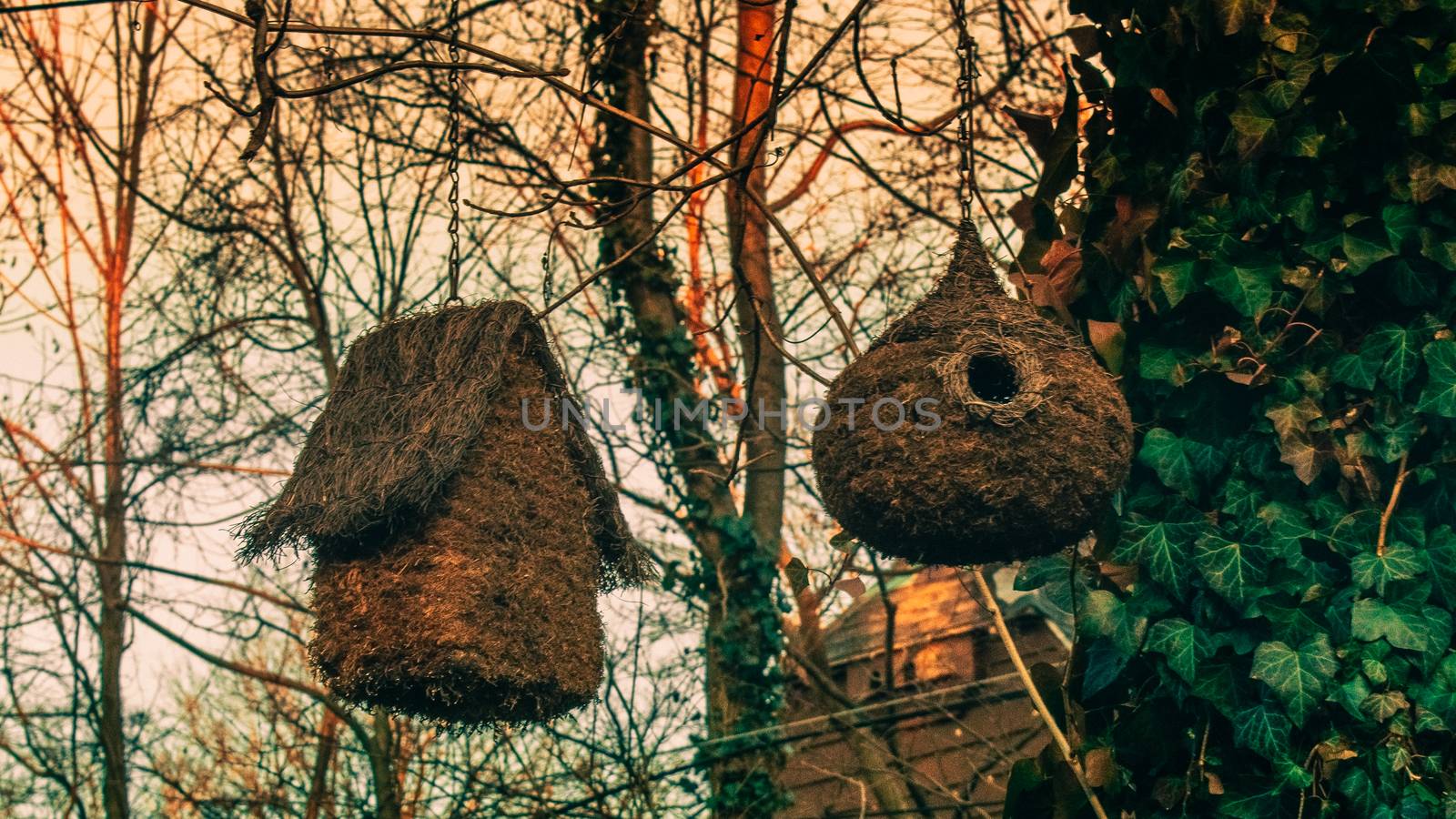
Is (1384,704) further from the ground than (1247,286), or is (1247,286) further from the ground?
(1247,286)

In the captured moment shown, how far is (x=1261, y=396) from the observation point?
3.06 m

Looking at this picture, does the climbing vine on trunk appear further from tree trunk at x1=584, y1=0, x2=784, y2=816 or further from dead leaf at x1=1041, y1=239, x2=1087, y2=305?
tree trunk at x1=584, y1=0, x2=784, y2=816

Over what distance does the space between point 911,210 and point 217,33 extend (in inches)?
141

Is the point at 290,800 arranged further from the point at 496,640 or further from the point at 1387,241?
the point at 1387,241

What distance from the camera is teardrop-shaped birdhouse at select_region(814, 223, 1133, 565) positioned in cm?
272

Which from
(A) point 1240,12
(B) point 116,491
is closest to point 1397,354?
(A) point 1240,12

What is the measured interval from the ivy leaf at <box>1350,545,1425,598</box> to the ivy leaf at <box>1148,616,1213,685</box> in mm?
312

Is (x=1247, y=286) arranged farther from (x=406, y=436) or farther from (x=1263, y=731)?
(x=406, y=436)

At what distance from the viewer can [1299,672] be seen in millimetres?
2879

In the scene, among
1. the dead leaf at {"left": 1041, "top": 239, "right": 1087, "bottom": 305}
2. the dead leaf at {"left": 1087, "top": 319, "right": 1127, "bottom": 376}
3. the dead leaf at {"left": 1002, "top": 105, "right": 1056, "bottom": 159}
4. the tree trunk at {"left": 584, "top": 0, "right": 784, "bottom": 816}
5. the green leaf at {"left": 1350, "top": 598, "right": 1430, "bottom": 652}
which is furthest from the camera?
the tree trunk at {"left": 584, "top": 0, "right": 784, "bottom": 816}

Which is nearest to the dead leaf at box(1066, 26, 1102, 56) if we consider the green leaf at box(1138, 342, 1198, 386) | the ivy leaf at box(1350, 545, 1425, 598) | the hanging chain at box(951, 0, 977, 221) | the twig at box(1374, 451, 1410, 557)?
the hanging chain at box(951, 0, 977, 221)

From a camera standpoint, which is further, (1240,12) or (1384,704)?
(1240,12)

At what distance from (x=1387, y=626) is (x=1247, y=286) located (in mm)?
701

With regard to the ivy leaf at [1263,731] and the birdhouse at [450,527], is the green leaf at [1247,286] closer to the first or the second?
the ivy leaf at [1263,731]
